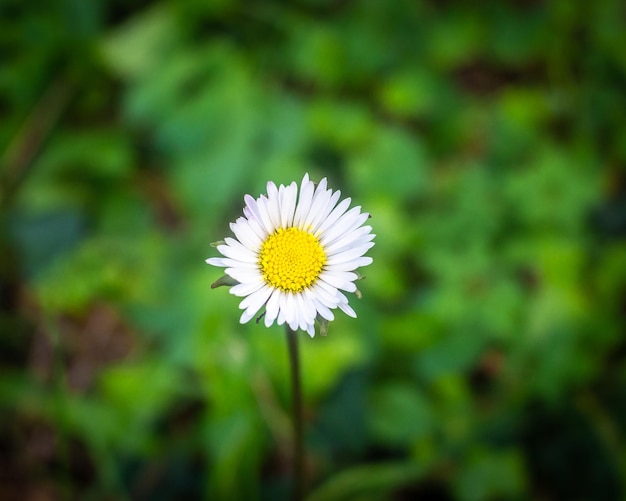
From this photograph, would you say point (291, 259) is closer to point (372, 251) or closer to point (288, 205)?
point (288, 205)

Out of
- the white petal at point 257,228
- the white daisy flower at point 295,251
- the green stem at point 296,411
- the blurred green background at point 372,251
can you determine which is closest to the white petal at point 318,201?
the white daisy flower at point 295,251

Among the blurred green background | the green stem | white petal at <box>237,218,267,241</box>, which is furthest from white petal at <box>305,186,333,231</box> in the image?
the blurred green background

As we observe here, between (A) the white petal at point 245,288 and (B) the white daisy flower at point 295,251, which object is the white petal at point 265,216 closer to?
(B) the white daisy flower at point 295,251

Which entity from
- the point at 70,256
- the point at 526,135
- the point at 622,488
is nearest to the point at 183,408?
the point at 70,256

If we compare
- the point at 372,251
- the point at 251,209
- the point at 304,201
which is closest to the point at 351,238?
the point at 304,201

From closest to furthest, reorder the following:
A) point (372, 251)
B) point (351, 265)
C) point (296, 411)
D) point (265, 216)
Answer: point (351, 265) → point (265, 216) → point (296, 411) → point (372, 251)

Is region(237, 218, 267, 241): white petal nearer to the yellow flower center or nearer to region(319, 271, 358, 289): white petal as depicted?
the yellow flower center
